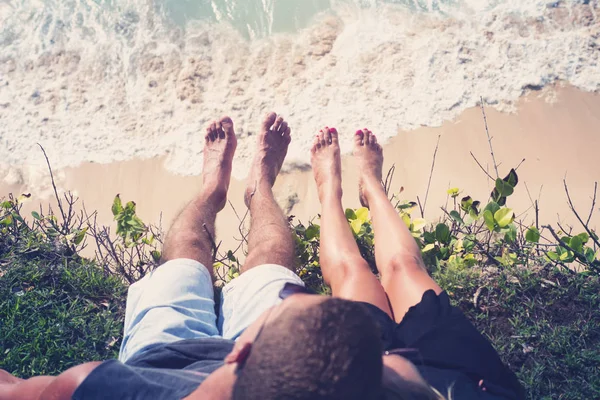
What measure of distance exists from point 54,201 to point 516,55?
3647mm

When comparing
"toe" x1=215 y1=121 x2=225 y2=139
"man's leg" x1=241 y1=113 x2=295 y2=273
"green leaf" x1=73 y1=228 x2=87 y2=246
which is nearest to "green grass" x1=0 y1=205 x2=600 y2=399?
"green leaf" x1=73 y1=228 x2=87 y2=246

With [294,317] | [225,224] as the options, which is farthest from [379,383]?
[225,224]

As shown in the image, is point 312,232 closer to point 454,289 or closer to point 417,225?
point 417,225

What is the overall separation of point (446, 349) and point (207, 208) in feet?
5.19

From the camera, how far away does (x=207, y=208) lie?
9.25ft

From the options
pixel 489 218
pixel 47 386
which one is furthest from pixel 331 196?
pixel 47 386

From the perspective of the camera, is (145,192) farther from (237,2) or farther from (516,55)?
(516,55)

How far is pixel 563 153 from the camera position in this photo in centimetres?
333

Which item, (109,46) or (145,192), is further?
(109,46)

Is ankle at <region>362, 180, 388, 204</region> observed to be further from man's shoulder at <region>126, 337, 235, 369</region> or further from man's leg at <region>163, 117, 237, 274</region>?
man's shoulder at <region>126, 337, 235, 369</region>

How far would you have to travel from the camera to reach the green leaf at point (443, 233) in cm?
254

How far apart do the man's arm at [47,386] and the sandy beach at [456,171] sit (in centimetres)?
147

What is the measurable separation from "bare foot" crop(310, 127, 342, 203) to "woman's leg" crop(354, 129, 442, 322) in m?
0.17

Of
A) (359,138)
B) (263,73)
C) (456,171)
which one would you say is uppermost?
(263,73)
